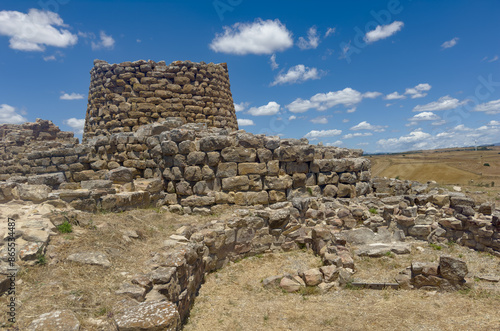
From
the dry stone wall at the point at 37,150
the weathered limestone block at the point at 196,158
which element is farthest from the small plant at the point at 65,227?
the dry stone wall at the point at 37,150

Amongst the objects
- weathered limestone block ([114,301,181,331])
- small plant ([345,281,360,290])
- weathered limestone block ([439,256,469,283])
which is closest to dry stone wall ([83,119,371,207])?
small plant ([345,281,360,290])

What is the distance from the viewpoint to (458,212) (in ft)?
26.6

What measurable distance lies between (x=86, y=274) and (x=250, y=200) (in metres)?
4.71

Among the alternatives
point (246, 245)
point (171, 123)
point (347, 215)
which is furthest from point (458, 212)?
point (171, 123)

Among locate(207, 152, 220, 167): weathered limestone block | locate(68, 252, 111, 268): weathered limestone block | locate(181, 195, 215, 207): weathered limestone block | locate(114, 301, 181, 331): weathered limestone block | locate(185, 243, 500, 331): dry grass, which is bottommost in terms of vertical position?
locate(185, 243, 500, 331): dry grass

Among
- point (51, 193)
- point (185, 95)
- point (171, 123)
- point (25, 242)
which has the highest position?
point (185, 95)

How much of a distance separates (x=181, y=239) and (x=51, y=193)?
305cm

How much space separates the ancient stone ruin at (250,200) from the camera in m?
5.89

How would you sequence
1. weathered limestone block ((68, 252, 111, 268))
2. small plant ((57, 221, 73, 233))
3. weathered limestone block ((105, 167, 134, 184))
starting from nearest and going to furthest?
weathered limestone block ((68, 252, 111, 268)), small plant ((57, 221, 73, 233)), weathered limestone block ((105, 167, 134, 184))

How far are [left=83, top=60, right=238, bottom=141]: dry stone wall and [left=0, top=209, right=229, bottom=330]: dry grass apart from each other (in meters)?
6.38

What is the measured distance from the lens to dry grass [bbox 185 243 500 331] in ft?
15.4

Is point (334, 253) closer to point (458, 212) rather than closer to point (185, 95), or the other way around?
point (458, 212)

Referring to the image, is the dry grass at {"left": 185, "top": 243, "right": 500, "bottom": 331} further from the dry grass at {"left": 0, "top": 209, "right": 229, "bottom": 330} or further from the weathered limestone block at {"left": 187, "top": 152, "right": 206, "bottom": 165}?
the weathered limestone block at {"left": 187, "top": 152, "right": 206, "bottom": 165}

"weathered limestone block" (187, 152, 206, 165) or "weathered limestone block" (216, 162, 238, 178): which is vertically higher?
"weathered limestone block" (187, 152, 206, 165)
